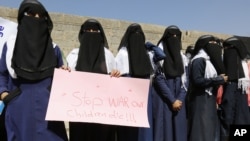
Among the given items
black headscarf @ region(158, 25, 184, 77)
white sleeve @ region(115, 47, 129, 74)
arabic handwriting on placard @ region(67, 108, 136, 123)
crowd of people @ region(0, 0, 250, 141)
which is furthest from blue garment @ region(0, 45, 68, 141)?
black headscarf @ region(158, 25, 184, 77)

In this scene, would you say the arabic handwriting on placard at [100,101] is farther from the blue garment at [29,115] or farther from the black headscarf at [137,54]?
the black headscarf at [137,54]

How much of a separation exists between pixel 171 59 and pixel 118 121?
A: 1058mm

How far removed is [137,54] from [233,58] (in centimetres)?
118

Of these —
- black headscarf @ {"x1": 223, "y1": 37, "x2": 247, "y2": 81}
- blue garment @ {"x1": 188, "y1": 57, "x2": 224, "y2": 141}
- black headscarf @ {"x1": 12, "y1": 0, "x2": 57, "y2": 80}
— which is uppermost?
black headscarf @ {"x1": 12, "y1": 0, "x2": 57, "y2": 80}

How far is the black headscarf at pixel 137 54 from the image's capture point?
3.56m

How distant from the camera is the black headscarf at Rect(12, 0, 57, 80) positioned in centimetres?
281

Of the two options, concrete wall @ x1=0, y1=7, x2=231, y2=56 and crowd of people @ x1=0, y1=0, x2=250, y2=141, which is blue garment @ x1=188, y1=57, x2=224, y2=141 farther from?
concrete wall @ x1=0, y1=7, x2=231, y2=56

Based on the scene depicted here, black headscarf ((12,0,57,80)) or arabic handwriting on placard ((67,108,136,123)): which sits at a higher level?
black headscarf ((12,0,57,80))

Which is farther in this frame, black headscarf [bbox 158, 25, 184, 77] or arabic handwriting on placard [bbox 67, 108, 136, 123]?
black headscarf [bbox 158, 25, 184, 77]

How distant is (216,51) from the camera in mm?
3934

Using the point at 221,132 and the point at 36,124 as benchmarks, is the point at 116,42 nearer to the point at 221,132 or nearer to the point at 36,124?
the point at 221,132

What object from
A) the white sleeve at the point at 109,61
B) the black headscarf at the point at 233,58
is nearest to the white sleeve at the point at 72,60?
the white sleeve at the point at 109,61

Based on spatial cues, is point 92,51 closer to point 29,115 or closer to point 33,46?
point 33,46

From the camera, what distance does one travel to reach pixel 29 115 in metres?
2.85
